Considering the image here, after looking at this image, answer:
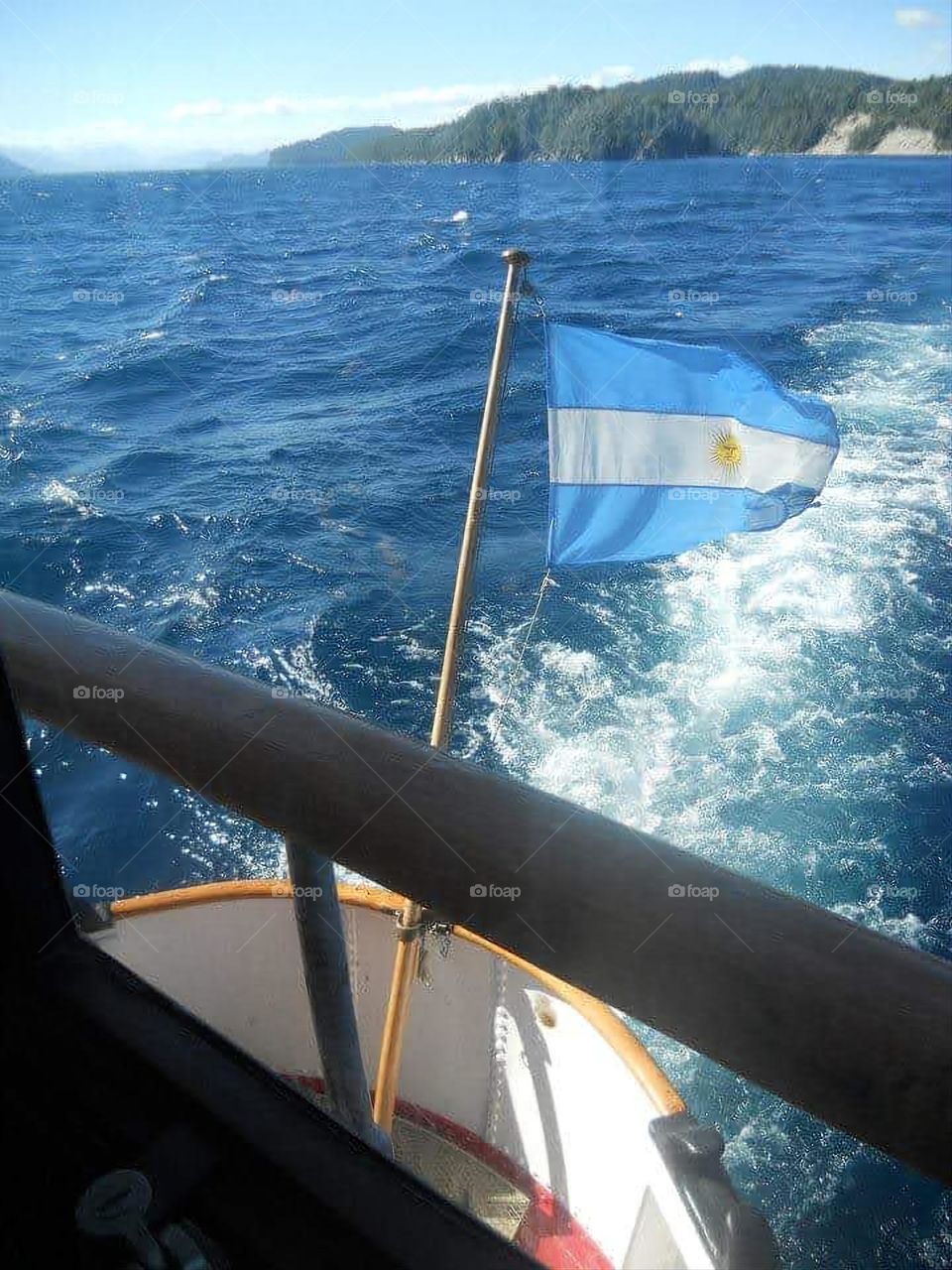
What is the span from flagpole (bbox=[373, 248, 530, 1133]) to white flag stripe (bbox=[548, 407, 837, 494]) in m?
1.46

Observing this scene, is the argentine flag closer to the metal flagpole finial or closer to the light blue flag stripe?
the light blue flag stripe

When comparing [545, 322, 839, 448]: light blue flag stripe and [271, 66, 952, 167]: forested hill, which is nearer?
[545, 322, 839, 448]: light blue flag stripe

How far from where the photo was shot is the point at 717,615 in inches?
444

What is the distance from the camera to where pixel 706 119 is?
92750mm

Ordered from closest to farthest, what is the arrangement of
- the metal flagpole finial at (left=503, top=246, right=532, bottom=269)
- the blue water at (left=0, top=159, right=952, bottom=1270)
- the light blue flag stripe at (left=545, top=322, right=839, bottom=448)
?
the metal flagpole finial at (left=503, top=246, right=532, bottom=269) < the light blue flag stripe at (left=545, top=322, right=839, bottom=448) < the blue water at (left=0, top=159, right=952, bottom=1270)

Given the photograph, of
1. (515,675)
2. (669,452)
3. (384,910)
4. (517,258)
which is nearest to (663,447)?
(669,452)

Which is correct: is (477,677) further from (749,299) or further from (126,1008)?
(749,299)

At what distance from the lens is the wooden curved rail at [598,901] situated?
48 centimetres

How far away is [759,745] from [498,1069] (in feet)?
16.5

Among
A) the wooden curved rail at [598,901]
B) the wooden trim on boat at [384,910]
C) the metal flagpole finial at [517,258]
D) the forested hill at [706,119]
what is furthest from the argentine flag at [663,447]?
the forested hill at [706,119]

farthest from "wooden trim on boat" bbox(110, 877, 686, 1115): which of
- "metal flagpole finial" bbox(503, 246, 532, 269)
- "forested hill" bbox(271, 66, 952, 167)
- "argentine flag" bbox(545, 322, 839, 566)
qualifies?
"forested hill" bbox(271, 66, 952, 167)

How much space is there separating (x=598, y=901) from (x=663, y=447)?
24.4 feet

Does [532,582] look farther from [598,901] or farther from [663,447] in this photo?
[598,901]

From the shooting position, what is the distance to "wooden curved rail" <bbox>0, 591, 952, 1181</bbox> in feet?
1.57
